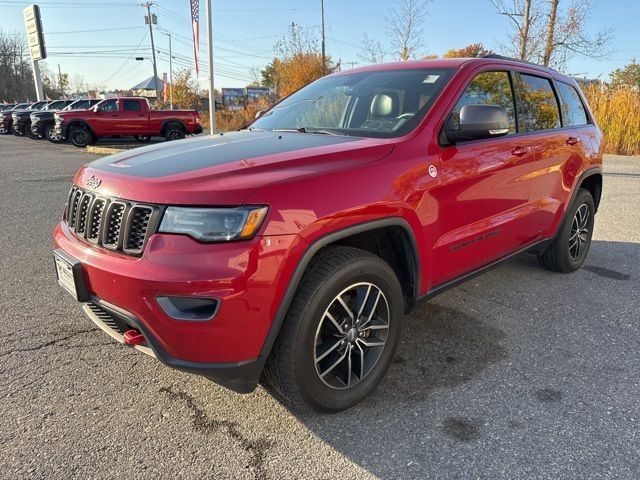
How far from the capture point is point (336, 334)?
2416 mm

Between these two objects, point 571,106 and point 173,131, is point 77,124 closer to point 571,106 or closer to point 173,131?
point 173,131

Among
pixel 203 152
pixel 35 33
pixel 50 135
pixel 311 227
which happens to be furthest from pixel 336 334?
pixel 35 33

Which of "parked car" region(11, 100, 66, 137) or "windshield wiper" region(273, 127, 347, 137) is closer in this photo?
"windshield wiper" region(273, 127, 347, 137)

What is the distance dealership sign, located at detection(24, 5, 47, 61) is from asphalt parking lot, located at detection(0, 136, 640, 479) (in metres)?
27.6

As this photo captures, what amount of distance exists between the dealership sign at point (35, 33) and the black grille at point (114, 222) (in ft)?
94.2

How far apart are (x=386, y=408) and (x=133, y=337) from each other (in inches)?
51.8

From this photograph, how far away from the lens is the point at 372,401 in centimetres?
259

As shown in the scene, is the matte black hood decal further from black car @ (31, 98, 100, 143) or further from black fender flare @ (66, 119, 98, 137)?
black car @ (31, 98, 100, 143)

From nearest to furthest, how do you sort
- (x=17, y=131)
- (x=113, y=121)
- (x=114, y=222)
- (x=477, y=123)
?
(x=114, y=222)
(x=477, y=123)
(x=113, y=121)
(x=17, y=131)

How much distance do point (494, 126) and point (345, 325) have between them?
1.44 meters

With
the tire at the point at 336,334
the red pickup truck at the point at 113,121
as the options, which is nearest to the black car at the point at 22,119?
the red pickup truck at the point at 113,121

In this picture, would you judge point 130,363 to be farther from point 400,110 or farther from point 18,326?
point 400,110

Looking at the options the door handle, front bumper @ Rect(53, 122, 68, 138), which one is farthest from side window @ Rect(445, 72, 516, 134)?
front bumper @ Rect(53, 122, 68, 138)

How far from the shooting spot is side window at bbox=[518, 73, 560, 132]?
12.1 feet
